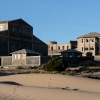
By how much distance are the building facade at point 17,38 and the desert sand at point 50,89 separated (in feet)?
159

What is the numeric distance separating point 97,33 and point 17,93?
9531 cm

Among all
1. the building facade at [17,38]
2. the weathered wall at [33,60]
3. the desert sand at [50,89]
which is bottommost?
the desert sand at [50,89]

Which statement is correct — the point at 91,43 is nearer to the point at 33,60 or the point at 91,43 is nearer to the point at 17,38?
the point at 17,38

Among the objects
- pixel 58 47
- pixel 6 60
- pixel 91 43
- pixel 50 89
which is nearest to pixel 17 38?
pixel 6 60

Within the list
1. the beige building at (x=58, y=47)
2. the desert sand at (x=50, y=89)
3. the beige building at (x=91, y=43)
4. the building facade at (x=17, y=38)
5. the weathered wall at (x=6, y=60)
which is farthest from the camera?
the beige building at (x=58, y=47)

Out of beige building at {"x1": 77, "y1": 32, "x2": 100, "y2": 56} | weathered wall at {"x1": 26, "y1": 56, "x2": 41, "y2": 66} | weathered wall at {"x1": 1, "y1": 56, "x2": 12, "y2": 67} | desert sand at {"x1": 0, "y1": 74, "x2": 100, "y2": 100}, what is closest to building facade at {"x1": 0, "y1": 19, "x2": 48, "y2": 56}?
weathered wall at {"x1": 1, "y1": 56, "x2": 12, "y2": 67}

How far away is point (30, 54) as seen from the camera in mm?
64688

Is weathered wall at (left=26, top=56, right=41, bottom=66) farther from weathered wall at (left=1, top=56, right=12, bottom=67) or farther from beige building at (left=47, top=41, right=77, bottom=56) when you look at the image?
beige building at (left=47, top=41, right=77, bottom=56)

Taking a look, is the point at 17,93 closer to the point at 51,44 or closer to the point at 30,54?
the point at 30,54

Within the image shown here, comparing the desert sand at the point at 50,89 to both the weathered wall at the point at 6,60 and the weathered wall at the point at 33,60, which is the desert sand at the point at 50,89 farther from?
the weathered wall at the point at 6,60

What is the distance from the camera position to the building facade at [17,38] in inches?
2862

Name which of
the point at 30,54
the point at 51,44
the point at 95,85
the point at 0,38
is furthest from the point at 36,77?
the point at 51,44

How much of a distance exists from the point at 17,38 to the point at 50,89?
199 feet

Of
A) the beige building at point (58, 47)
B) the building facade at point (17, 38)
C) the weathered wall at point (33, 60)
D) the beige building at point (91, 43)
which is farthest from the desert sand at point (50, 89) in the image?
the beige building at point (58, 47)
